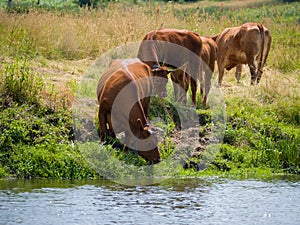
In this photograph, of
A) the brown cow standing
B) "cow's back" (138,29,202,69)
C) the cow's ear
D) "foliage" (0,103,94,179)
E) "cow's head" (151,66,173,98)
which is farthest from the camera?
the brown cow standing

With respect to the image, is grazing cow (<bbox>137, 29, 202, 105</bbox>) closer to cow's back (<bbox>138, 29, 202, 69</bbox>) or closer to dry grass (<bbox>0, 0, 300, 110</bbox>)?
cow's back (<bbox>138, 29, 202, 69</bbox>)

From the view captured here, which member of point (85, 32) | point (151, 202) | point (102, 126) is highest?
point (85, 32)

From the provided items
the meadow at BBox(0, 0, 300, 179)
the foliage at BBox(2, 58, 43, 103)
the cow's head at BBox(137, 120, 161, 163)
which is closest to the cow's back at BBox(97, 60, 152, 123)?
the cow's head at BBox(137, 120, 161, 163)

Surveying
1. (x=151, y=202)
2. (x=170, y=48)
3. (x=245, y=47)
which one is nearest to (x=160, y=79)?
(x=170, y=48)

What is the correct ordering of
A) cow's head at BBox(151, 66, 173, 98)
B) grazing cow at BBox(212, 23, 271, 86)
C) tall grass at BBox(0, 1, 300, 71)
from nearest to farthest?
cow's head at BBox(151, 66, 173, 98) → grazing cow at BBox(212, 23, 271, 86) → tall grass at BBox(0, 1, 300, 71)

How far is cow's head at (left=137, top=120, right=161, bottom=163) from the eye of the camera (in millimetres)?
10148

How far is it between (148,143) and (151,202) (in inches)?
80.2

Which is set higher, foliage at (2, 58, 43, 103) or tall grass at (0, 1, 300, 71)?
tall grass at (0, 1, 300, 71)

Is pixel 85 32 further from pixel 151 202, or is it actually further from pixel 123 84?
pixel 151 202

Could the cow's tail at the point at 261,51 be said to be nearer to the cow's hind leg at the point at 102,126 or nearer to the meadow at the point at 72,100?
the meadow at the point at 72,100

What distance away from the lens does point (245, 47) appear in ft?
50.6

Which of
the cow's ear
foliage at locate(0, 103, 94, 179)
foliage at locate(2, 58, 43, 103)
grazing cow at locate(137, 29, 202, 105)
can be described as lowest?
foliage at locate(0, 103, 94, 179)

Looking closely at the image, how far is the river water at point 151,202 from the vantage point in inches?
297

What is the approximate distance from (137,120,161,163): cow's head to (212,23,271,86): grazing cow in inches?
214
